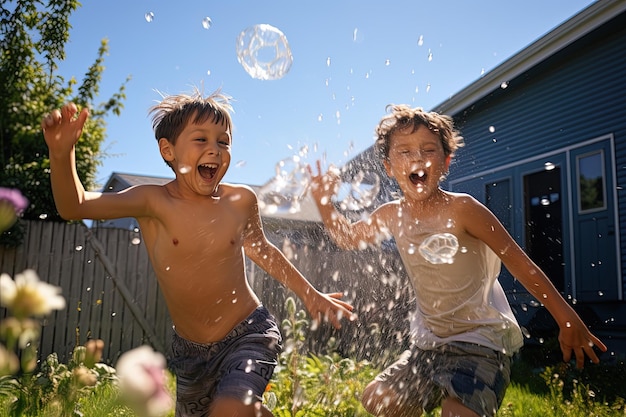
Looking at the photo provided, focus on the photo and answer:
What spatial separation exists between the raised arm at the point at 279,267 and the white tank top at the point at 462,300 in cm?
35

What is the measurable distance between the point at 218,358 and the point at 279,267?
52cm

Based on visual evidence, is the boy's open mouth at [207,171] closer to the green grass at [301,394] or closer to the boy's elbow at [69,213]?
the boy's elbow at [69,213]

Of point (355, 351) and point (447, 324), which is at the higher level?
point (447, 324)

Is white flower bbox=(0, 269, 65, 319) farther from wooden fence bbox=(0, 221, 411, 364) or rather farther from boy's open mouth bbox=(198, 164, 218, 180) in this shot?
wooden fence bbox=(0, 221, 411, 364)

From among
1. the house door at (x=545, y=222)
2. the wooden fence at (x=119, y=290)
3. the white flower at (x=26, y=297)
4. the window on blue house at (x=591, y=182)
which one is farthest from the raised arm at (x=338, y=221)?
the house door at (x=545, y=222)

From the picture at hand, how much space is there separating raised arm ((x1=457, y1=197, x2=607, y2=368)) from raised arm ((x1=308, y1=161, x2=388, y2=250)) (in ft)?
1.72

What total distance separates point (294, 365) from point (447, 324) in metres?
1.37

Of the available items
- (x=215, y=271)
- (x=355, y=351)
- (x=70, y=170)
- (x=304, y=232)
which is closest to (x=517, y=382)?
(x=355, y=351)

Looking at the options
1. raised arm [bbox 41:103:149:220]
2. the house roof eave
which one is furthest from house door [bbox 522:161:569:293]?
raised arm [bbox 41:103:149:220]

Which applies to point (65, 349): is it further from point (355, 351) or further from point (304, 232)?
point (304, 232)

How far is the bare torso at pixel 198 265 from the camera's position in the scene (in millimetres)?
2426

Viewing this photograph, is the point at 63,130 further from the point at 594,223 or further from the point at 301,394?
the point at 594,223

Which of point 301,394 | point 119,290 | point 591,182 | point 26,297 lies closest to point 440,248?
point 301,394

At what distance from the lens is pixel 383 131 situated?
3176 mm
